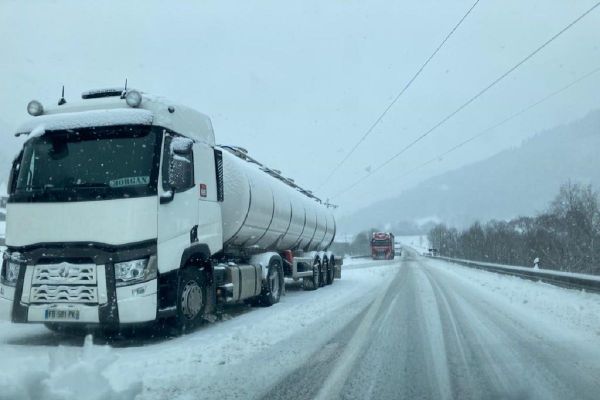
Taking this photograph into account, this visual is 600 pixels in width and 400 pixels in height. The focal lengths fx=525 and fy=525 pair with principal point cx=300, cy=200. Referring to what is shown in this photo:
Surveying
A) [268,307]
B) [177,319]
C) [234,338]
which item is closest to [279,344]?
[234,338]

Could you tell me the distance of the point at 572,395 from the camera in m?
4.77

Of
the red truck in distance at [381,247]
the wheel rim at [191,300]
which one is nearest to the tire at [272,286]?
the wheel rim at [191,300]

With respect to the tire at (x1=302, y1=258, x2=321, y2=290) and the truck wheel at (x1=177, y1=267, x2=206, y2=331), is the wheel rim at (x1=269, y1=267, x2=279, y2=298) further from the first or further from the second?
the tire at (x1=302, y1=258, x2=321, y2=290)

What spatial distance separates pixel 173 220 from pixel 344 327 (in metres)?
3.42

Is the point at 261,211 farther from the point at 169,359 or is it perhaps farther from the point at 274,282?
the point at 169,359

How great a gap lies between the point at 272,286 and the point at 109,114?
6172 millimetres

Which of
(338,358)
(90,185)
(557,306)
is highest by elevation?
(90,185)

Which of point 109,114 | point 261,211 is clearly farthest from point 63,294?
point 261,211

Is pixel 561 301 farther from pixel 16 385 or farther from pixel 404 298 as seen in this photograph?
pixel 16 385

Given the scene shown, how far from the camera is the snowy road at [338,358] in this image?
4754mm

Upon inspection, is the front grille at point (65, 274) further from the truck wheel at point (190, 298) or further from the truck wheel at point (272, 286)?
the truck wheel at point (272, 286)

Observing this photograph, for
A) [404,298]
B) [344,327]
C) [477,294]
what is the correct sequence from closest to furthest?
[344,327] → [404,298] → [477,294]

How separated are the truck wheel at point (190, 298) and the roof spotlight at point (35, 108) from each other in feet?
10.3

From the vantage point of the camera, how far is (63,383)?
4.20 m
